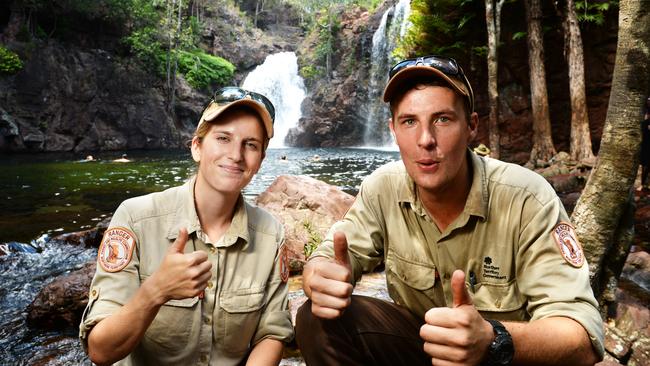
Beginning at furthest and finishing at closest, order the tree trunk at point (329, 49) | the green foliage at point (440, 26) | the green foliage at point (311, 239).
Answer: the tree trunk at point (329, 49), the green foliage at point (440, 26), the green foliage at point (311, 239)

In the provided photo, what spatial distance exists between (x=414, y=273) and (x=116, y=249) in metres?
1.51

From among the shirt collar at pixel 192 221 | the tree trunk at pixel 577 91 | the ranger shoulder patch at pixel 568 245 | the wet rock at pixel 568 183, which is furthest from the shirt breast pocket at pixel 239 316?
the tree trunk at pixel 577 91

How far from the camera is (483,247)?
2.08 m

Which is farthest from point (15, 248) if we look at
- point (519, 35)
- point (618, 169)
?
point (519, 35)

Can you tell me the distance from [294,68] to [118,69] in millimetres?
14576

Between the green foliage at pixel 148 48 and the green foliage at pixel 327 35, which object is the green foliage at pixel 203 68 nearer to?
the green foliage at pixel 148 48

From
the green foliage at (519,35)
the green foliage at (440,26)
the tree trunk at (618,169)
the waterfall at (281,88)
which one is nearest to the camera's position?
the tree trunk at (618,169)

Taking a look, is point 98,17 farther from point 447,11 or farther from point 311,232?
point 311,232

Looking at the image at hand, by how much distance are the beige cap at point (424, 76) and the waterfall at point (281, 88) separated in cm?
3144

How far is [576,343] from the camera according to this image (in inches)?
63.6

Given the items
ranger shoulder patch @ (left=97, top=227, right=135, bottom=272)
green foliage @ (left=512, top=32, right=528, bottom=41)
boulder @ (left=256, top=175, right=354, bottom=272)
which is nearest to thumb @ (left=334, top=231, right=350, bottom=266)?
ranger shoulder patch @ (left=97, top=227, right=135, bottom=272)

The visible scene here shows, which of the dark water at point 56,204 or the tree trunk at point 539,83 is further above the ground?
the tree trunk at point 539,83

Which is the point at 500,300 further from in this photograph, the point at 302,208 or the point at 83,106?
the point at 83,106

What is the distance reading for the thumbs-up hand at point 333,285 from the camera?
1.73 metres
